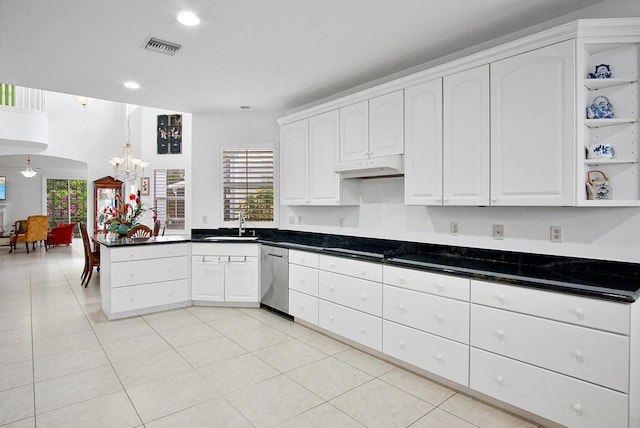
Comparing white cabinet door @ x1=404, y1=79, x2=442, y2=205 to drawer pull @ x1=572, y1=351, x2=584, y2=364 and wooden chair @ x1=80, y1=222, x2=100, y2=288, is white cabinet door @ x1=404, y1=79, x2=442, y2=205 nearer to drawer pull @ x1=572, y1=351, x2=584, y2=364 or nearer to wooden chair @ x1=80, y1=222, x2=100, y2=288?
drawer pull @ x1=572, y1=351, x2=584, y2=364

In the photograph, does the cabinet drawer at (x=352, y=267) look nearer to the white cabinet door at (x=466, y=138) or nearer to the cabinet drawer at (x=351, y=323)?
the cabinet drawer at (x=351, y=323)

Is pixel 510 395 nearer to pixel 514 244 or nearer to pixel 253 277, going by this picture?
pixel 514 244

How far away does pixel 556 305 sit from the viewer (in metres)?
1.98

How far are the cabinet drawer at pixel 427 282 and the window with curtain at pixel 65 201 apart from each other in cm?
1355

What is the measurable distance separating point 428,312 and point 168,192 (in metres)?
8.74

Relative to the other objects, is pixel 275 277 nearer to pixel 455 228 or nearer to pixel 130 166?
pixel 455 228

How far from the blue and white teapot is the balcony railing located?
9074mm

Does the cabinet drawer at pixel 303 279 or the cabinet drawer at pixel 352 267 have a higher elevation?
the cabinet drawer at pixel 352 267

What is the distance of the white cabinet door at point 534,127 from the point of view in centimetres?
218

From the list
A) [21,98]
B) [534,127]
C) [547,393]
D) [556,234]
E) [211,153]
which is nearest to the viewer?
[547,393]

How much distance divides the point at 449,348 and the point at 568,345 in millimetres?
730

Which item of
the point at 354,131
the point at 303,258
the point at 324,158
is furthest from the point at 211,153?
the point at 354,131

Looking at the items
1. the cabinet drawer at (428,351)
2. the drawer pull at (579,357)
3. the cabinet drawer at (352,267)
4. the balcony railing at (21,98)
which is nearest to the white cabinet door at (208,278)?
the cabinet drawer at (352,267)

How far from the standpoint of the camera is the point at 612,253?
7.36ft
